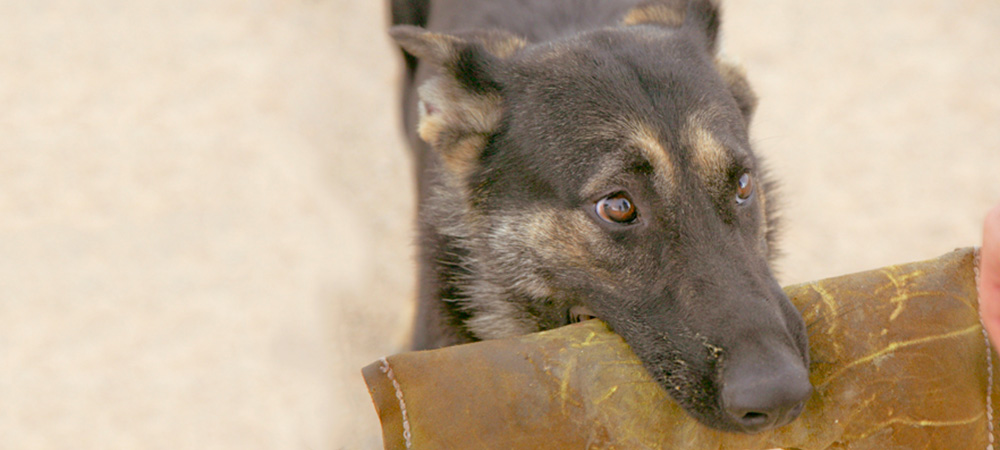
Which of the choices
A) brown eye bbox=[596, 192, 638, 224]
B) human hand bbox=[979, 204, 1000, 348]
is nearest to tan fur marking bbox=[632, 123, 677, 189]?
brown eye bbox=[596, 192, 638, 224]

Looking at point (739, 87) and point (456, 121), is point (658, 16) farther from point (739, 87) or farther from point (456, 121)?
point (456, 121)

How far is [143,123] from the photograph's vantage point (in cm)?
620

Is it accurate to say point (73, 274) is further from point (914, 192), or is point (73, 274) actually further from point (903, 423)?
point (914, 192)

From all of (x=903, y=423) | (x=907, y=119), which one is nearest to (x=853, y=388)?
(x=903, y=423)

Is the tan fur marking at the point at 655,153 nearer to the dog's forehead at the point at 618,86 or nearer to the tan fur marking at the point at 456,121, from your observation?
the dog's forehead at the point at 618,86

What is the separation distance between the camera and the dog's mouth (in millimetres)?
3094

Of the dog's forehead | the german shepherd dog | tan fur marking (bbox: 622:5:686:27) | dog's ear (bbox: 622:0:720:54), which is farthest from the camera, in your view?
tan fur marking (bbox: 622:5:686:27)

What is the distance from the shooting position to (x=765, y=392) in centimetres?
230

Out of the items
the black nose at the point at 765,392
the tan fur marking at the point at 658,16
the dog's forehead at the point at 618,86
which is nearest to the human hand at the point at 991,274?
the black nose at the point at 765,392

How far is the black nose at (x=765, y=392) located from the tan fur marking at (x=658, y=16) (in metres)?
1.95

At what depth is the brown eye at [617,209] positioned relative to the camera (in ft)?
9.55

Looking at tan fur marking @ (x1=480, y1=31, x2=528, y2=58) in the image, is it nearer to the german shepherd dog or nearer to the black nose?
the german shepherd dog

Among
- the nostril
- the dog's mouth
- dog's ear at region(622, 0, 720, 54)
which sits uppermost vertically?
dog's ear at region(622, 0, 720, 54)

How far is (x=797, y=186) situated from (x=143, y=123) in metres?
4.84
